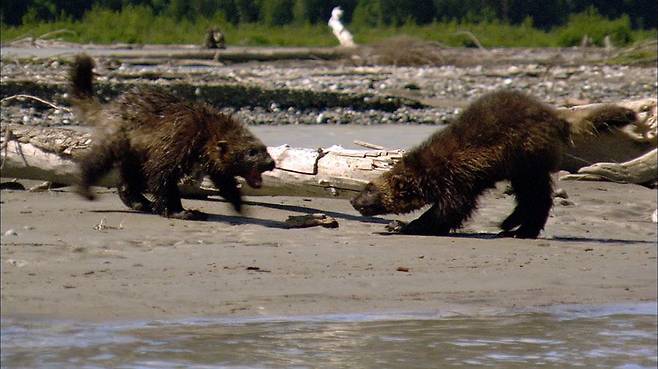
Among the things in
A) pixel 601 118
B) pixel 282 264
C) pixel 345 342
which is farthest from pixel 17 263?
pixel 601 118

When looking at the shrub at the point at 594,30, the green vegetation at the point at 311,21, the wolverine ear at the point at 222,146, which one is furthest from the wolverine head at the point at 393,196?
the shrub at the point at 594,30

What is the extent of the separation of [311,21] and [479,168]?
4009cm

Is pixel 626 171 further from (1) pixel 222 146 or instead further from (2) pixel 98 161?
(2) pixel 98 161

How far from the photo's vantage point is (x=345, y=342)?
22.1ft

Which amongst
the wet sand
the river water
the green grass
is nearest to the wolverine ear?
the wet sand

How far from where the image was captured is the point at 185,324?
22.5 ft

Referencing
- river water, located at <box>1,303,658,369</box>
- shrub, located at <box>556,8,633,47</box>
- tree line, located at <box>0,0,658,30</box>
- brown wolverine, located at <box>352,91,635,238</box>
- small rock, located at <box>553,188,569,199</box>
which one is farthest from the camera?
Result: tree line, located at <box>0,0,658,30</box>

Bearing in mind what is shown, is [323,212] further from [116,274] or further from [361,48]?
[361,48]

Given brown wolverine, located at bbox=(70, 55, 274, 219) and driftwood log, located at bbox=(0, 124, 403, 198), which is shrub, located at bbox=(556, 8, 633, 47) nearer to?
driftwood log, located at bbox=(0, 124, 403, 198)

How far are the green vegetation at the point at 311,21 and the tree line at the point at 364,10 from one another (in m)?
0.04

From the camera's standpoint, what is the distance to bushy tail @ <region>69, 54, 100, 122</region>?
10.0 metres

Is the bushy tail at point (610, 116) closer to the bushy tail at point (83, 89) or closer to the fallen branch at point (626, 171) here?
the fallen branch at point (626, 171)

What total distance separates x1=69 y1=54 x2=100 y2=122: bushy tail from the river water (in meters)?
3.47

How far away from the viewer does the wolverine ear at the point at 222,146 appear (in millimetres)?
9602
